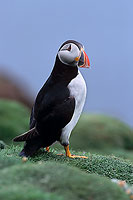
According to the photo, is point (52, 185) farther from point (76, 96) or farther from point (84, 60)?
point (84, 60)

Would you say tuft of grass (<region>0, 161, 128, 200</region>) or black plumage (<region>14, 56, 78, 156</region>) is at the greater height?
black plumage (<region>14, 56, 78, 156</region>)

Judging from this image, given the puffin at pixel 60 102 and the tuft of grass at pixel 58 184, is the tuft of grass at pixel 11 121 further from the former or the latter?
the tuft of grass at pixel 58 184

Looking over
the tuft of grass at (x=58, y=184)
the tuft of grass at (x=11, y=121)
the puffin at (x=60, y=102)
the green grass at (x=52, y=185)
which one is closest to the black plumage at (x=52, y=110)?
the puffin at (x=60, y=102)

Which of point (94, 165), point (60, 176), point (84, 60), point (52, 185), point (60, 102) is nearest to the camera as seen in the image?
point (52, 185)

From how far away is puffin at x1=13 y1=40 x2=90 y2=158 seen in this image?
570 cm

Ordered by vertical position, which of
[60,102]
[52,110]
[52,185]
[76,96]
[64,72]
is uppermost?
[64,72]

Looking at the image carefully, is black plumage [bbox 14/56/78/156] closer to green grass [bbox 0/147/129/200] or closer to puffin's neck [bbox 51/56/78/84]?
puffin's neck [bbox 51/56/78/84]

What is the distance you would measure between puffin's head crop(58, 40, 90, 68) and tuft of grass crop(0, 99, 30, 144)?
6631 millimetres

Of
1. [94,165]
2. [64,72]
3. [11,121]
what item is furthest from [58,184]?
[11,121]

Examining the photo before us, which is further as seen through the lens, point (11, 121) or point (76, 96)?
point (11, 121)

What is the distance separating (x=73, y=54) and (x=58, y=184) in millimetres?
2349

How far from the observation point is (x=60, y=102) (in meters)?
5.69

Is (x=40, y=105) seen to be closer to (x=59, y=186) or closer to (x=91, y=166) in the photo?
(x=91, y=166)

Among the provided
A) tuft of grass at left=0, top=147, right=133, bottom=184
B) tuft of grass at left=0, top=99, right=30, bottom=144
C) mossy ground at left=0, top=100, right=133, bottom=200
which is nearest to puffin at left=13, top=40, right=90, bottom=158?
tuft of grass at left=0, top=147, right=133, bottom=184
